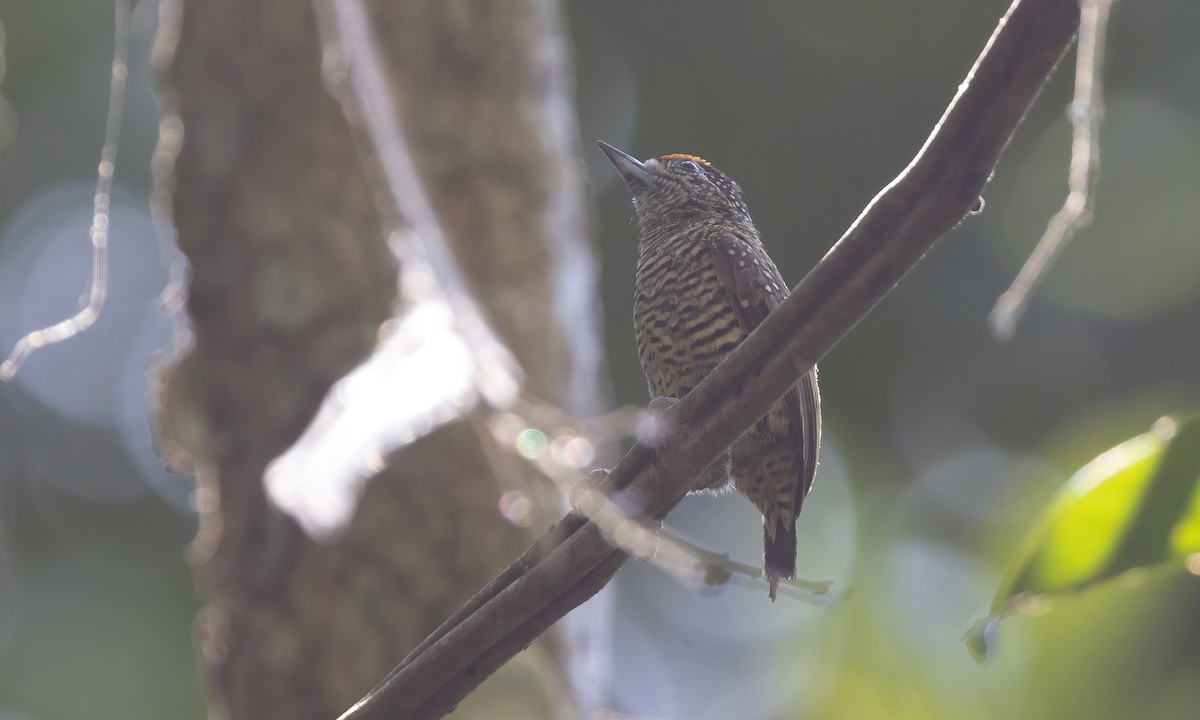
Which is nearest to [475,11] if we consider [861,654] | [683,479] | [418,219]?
[418,219]

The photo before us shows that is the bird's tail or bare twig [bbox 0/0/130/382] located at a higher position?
bare twig [bbox 0/0/130/382]

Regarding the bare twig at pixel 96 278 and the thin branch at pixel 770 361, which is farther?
the bare twig at pixel 96 278

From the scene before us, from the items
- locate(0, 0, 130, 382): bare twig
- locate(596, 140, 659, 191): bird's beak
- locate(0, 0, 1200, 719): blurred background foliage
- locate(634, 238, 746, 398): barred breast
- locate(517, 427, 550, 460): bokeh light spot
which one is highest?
locate(0, 0, 130, 382): bare twig

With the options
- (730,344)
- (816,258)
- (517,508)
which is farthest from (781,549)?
(816,258)

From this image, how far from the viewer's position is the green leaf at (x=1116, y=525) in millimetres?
1716

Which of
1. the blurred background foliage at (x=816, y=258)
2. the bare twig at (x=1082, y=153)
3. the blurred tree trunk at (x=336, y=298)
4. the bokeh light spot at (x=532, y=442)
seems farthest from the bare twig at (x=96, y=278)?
the blurred background foliage at (x=816, y=258)

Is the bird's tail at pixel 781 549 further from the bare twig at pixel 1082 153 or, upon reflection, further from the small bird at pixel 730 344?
the bare twig at pixel 1082 153

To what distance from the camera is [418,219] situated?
9.81 ft

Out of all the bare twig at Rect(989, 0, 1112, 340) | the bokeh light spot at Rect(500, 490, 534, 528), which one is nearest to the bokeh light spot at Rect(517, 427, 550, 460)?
the bokeh light spot at Rect(500, 490, 534, 528)

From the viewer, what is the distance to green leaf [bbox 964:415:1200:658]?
1716mm

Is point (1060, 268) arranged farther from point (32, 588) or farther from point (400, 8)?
point (32, 588)

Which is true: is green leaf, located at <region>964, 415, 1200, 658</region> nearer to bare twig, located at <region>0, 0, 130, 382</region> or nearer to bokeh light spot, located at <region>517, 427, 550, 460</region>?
bokeh light spot, located at <region>517, 427, 550, 460</region>

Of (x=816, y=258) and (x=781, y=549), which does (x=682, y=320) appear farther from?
(x=816, y=258)

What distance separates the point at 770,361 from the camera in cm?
126
